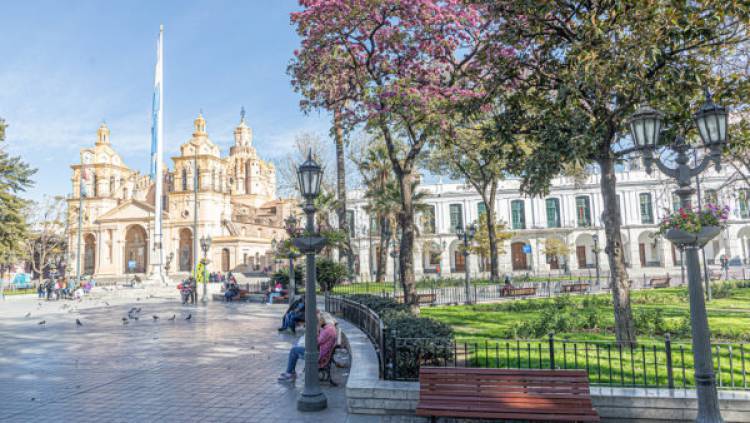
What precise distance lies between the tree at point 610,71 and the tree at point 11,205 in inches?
1537

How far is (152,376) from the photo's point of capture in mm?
8523

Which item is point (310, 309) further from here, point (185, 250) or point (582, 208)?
point (185, 250)

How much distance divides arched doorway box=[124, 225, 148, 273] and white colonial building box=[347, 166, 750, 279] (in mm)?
30214

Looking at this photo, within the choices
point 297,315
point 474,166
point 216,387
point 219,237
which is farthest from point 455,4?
point 219,237

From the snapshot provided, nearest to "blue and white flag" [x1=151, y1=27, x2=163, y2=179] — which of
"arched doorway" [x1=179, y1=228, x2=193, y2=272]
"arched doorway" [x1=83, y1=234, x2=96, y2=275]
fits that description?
"arched doorway" [x1=179, y1=228, x2=193, y2=272]

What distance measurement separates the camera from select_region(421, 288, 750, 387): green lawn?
6491mm

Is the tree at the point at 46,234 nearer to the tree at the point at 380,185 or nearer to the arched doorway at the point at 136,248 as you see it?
the arched doorway at the point at 136,248

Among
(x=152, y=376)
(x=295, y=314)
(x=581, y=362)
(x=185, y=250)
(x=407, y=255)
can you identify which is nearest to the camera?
(x=581, y=362)

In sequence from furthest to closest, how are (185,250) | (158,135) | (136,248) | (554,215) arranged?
(136,248)
(185,250)
(554,215)
(158,135)

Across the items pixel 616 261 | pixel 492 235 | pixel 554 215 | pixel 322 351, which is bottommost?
pixel 322 351

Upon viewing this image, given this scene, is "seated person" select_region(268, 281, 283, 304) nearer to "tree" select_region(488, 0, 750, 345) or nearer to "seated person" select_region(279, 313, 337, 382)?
"seated person" select_region(279, 313, 337, 382)

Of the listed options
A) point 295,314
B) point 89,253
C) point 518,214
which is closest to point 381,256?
point 295,314

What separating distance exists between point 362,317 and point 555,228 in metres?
41.9

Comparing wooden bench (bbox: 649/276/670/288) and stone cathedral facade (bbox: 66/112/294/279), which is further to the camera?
stone cathedral facade (bbox: 66/112/294/279)
